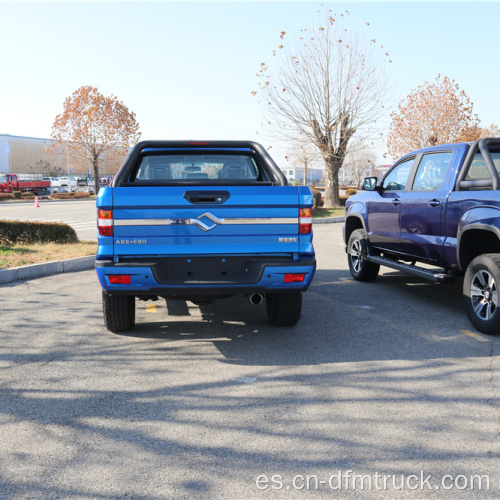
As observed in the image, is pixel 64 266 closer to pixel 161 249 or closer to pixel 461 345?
pixel 161 249

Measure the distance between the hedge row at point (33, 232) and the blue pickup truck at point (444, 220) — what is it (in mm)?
7097

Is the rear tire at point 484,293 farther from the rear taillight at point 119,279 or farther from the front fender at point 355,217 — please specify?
the rear taillight at point 119,279

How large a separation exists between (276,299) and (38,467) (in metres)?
3.14

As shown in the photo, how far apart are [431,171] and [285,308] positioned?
9.16 feet

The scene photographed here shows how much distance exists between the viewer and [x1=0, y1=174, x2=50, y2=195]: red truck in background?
5244 cm

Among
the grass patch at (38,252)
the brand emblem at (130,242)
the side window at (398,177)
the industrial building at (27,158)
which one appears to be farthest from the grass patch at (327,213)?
the industrial building at (27,158)

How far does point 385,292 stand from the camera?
305 inches

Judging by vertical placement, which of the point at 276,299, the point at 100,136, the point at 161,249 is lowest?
the point at 276,299

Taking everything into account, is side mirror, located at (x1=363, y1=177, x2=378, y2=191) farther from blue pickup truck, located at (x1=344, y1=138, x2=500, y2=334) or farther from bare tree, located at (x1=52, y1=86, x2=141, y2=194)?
bare tree, located at (x1=52, y1=86, x2=141, y2=194)

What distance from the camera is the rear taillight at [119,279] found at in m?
4.74

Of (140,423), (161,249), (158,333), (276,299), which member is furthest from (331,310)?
(140,423)

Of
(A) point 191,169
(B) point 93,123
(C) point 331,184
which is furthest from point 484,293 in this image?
(B) point 93,123

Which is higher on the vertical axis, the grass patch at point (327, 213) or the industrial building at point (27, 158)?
the industrial building at point (27, 158)

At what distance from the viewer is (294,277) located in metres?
4.89
